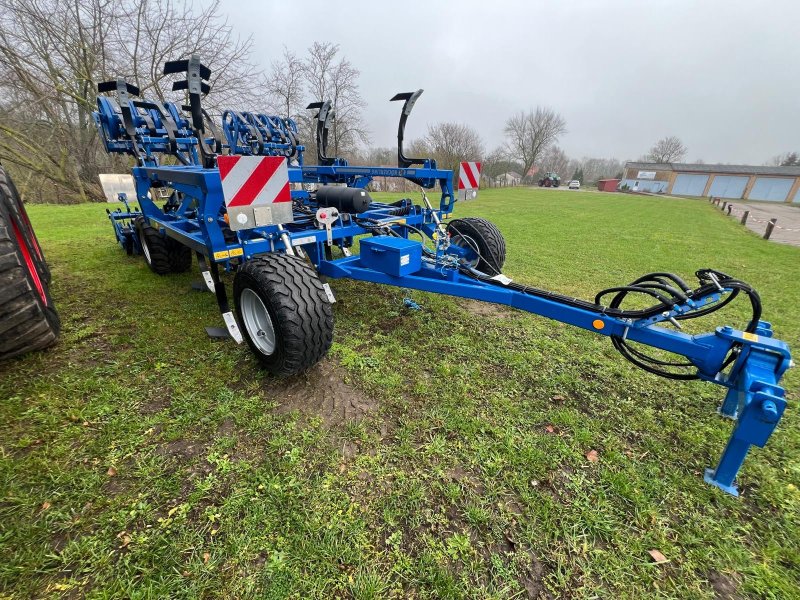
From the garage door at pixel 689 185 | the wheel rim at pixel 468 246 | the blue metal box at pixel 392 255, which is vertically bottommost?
the garage door at pixel 689 185

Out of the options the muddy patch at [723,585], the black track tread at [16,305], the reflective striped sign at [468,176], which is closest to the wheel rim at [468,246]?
the reflective striped sign at [468,176]

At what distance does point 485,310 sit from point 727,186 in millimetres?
67042

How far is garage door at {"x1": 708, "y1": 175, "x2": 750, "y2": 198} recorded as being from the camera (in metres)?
49.8

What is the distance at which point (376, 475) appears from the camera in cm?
205

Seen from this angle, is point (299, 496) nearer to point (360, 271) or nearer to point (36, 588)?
point (36, 588)

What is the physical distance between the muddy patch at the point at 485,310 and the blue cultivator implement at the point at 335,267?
473mm

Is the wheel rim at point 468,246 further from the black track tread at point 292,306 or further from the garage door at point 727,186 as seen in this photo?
the garage door at point 727,186

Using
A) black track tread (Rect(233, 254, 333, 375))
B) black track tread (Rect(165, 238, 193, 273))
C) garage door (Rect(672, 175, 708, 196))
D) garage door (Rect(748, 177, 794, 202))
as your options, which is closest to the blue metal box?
black track tread (Rect(233, 254, 333, 375))

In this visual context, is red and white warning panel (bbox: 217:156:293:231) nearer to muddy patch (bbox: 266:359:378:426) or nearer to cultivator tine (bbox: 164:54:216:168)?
cultivator tine (bbox: 164:54:216:168)

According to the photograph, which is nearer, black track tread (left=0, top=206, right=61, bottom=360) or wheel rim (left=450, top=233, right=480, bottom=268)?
black track tread (left=0, top=206, right=61, bottom=360)

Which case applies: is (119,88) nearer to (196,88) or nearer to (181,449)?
(196,88)

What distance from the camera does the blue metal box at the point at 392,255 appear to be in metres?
2.79

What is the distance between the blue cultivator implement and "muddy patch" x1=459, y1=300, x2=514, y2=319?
1.55ft

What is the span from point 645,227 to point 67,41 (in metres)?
22.2
